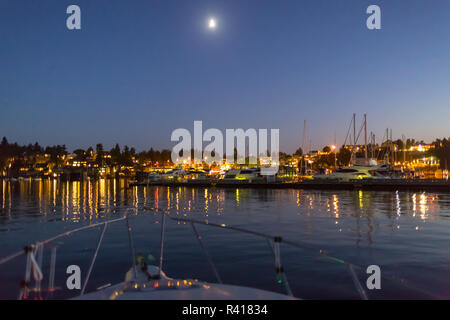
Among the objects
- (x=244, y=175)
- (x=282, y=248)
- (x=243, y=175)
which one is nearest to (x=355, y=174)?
(x=244, y=175)

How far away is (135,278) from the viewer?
825 centimetres

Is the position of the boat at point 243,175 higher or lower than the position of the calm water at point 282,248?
higher

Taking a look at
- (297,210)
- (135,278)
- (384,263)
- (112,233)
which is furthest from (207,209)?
(135,278)

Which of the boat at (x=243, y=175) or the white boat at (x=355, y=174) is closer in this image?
the white boat at (x=355, y=174)

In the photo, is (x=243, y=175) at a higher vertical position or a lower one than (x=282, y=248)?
higher

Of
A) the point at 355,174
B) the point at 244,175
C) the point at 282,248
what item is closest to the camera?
the point at 282,248

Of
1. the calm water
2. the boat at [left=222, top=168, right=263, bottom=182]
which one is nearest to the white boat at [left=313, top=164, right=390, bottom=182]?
the boat at [left=222, top=168, right=263, bottom=182]

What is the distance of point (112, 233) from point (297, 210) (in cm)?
1571

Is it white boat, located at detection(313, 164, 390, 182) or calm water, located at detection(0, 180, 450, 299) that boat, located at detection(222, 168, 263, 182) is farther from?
calm water, located at detection(0, 180, 450, 299)

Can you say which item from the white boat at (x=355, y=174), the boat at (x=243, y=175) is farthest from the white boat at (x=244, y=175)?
the white boat at (x=355, y=174)

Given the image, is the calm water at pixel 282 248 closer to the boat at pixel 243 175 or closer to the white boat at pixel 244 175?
the boat at pixel 243 175

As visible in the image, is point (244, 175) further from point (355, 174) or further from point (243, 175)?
point (355, 174)
